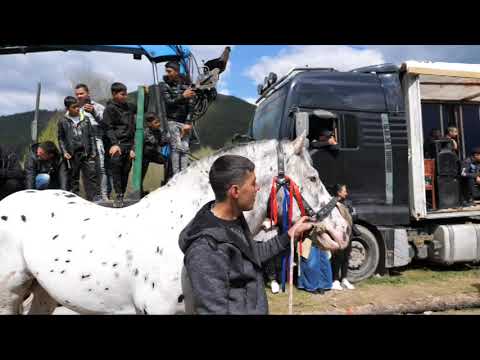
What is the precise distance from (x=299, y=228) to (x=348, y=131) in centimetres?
450

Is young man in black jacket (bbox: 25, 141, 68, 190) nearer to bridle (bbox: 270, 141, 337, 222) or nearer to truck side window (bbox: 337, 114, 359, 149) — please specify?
bridle (bbox: 270, 141, 337, 222)

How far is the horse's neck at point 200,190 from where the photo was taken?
7.96 ft

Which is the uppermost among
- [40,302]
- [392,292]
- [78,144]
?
[78,144]

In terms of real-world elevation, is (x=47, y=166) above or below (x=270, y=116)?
below

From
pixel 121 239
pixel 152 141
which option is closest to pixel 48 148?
pixel 152 141

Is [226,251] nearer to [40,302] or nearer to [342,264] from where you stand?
[40,302]

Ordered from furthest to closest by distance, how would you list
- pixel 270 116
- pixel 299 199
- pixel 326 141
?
1. pixel 270 116
2. pixel 326 141
3. pixel 299 199

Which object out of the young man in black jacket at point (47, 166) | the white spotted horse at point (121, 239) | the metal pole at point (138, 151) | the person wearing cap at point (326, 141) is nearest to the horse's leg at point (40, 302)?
the white spotted horse at point (121, 239)

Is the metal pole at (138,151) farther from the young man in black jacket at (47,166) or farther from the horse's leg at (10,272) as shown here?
the horse's leg at (10,272)

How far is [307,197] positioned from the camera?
250cm

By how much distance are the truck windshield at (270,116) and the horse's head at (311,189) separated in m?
3.59

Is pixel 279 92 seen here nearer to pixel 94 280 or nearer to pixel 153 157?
pixel 153 157

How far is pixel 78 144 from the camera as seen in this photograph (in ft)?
16.2

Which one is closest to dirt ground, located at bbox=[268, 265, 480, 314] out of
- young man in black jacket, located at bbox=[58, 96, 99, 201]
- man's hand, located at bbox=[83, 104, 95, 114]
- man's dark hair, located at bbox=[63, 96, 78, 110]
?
young man in black jacket, located at bbox=[58, 96, 99, 201]
